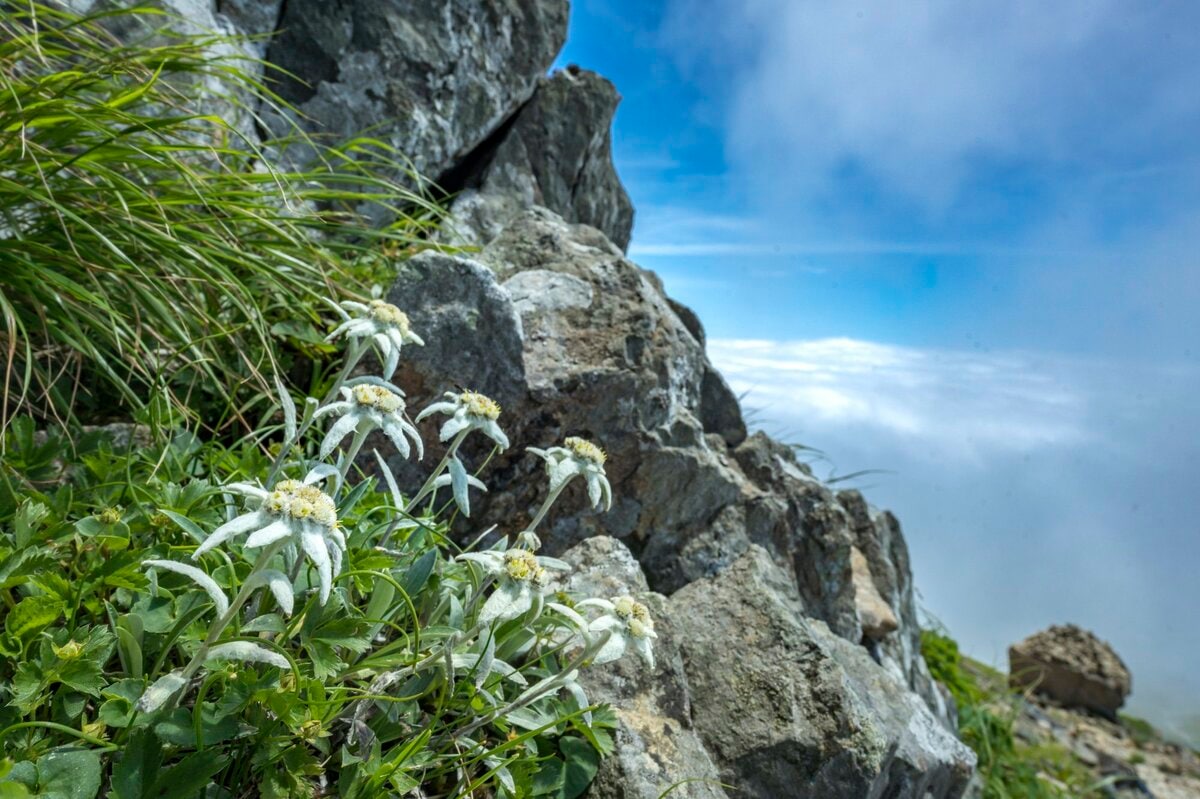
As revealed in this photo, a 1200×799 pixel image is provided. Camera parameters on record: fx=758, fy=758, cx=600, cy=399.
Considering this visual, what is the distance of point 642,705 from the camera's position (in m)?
2.40

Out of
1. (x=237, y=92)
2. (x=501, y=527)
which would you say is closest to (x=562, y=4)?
(x=237, y=92)

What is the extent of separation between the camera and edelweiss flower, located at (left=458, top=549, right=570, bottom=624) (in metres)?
1.78

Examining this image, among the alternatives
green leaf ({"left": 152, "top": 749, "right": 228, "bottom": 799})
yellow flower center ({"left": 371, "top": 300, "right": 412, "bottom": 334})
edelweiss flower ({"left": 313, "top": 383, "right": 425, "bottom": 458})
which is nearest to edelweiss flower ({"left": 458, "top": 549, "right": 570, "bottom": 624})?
edelweiss flower ({"left": 313, "top": 383, "right": 425, "bottom": 458})

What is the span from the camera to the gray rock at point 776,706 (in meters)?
2.42

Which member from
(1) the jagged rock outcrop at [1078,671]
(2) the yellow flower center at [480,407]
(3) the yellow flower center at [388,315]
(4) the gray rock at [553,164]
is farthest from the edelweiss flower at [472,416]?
(1) the jagged rock outcrop at [1078,671]

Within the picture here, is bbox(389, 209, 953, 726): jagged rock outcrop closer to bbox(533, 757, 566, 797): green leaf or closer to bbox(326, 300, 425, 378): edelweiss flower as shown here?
bbox(326, 300, 425, 378): edelweiss flower

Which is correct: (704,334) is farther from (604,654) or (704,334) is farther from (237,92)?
(604,654)

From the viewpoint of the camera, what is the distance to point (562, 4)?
23.5 ft

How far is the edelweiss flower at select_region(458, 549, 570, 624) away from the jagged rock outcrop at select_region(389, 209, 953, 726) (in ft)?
4.84

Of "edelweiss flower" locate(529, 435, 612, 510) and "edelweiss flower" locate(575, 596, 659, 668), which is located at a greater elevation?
"edelweiss flower" locate(529, 435, 612, 510)

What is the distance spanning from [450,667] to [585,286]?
2.51 meters

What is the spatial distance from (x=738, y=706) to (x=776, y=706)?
0.13 metres

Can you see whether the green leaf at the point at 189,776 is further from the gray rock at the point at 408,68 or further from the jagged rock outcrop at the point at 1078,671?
the jagged rock outcrop at the point at 1078,671

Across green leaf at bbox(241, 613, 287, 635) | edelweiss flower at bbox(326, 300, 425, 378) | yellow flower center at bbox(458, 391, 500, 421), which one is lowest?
green leaf at bbox(241, 613, 287, 635)
